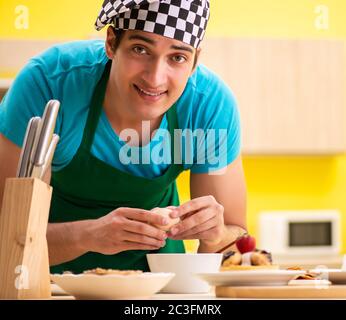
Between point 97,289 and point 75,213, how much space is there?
2.82ft

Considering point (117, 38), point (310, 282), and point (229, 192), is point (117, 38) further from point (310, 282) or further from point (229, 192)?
point (310, 282)

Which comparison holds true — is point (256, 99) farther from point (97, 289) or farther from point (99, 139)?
point (97, 289)

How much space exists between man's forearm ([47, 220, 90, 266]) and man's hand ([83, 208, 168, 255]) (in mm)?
34

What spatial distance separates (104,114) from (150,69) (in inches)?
9.1

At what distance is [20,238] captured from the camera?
2.77 ft

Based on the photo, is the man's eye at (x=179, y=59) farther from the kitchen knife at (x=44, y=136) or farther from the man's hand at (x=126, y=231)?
the kitchen knife at (x=44, y=136)

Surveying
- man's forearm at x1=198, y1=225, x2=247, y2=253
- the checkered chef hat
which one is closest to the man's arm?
man's forearm at x1=198, y1=225, x2=247, y2=253

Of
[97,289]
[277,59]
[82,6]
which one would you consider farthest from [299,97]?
[97,289]

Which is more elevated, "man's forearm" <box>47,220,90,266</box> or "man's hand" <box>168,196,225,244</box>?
"man's hand" <box>168,196,225,244</box>

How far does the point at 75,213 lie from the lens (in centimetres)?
172

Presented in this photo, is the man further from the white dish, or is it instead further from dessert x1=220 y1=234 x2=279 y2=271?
the white dish

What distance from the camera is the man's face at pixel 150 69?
A: 141cm

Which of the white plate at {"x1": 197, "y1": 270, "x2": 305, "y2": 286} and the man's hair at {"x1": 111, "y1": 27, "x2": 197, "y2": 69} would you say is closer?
the white plate at {"x1": 197, "y1": 270, "x2": 305, "y2": 286}

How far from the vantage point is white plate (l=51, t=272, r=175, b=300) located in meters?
0.86
